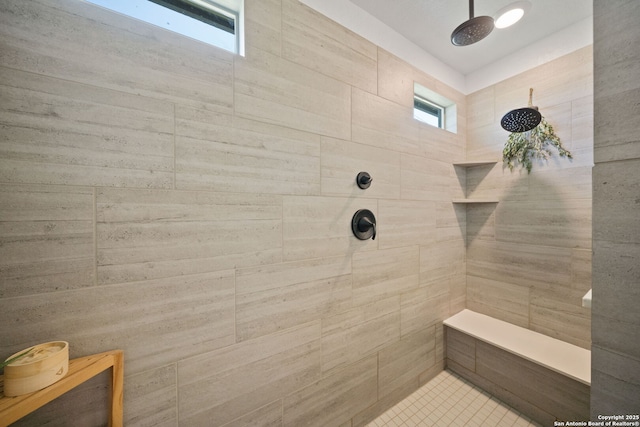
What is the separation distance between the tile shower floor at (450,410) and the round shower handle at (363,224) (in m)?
1.12

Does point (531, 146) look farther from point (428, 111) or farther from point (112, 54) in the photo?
point (112, 54)

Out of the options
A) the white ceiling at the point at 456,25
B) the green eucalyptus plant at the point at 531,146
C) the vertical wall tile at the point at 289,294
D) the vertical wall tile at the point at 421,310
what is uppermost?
the white ceiling at the point at 456,25

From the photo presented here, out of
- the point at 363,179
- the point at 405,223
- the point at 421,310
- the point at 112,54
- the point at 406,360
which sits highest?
the point at 112,54

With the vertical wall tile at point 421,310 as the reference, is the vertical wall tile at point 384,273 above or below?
above

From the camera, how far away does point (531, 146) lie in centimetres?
160

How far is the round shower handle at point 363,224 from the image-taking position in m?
1.23

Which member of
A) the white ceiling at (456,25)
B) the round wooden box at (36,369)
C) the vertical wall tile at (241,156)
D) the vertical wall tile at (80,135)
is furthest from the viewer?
the white ceiling at (456,25)

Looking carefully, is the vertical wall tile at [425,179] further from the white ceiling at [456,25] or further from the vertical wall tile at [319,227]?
the white ceiling at [456,25]

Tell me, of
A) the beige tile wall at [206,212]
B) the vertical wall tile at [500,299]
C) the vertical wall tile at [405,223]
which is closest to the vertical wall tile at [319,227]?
the beige tile wall at [206,212]

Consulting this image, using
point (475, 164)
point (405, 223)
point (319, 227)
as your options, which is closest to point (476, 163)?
point (475, 164)

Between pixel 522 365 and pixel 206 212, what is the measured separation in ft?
6.67

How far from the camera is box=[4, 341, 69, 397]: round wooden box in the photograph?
524 mm

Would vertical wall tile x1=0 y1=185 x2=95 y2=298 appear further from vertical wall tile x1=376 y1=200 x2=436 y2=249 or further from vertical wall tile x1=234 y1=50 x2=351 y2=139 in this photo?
vertical wall tile x1=376 y1=200 x2=436 y2=249

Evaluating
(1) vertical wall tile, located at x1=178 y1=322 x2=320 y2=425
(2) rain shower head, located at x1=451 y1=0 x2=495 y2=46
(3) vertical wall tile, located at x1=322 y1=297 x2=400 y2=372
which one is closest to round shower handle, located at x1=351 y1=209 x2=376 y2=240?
(3) vertical wall tile, located at x1=322 y1=297 x2=400 y2=372
